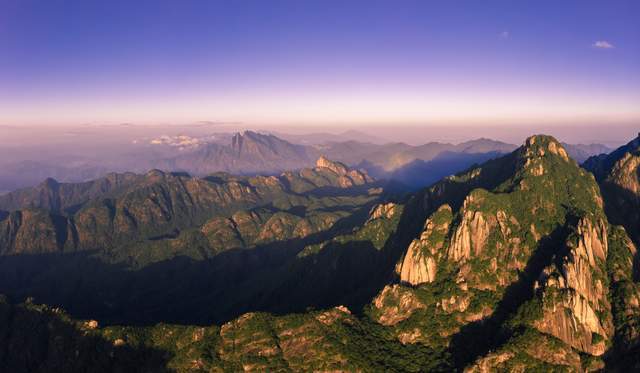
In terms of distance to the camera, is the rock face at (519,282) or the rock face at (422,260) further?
the rock face at (422,260)

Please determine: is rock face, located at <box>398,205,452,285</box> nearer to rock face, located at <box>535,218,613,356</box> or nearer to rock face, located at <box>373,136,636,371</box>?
rock face, located at <box>373,136,636,371</box>

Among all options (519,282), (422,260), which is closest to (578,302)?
(519,282)

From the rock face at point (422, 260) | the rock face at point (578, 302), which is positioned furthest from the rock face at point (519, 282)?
the rock face at point (422, 260)

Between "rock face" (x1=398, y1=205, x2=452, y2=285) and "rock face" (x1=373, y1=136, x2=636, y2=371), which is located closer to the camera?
"rock face" (x1=373, y1=136, x2=636, y2=371)

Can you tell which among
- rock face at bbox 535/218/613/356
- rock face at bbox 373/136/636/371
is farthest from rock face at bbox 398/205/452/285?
rock face at bbox 535/218/613/356

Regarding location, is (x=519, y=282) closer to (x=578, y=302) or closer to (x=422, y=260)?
(x=578, y=302)

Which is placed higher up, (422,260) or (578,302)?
(422,260)

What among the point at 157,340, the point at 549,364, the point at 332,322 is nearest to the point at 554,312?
the point at 549,364

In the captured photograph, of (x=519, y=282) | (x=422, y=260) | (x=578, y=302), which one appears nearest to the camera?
(x=578, y=302)

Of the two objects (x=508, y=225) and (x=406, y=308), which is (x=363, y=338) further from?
(x=508, y=225)

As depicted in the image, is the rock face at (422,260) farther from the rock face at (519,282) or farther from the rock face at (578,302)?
the rock face at (578,302)

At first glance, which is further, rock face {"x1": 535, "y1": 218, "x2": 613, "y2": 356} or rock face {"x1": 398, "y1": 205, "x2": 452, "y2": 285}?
Result: rock face {"x1": 398, "y1": 205, "x2": 452, "y2": 285}
